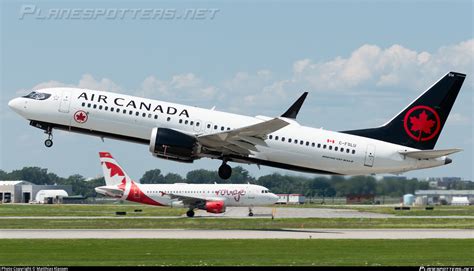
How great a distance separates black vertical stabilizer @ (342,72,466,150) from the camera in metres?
63.9

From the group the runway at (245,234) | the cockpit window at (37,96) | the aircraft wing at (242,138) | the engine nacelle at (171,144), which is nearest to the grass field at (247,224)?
the runway at (245,234)

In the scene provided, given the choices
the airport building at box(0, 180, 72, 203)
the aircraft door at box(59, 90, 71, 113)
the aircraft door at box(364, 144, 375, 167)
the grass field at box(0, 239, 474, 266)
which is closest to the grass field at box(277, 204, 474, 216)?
the aircraft door at box(364, 144, 375, 167)

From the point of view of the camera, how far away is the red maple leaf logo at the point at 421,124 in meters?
64.2

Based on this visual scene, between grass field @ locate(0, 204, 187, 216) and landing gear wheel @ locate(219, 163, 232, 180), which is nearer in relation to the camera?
landing gear wheel @ locate(219, 163, 232, 180)

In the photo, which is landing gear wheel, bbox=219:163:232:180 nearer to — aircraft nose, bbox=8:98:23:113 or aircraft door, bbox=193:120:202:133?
aircraft door, bbox=193:120:202:133

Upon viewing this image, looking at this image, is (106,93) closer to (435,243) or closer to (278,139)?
(278,139)

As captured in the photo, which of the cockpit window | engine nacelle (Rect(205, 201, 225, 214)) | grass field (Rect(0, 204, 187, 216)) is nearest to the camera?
the cockpit window

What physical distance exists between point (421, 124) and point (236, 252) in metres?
23.9

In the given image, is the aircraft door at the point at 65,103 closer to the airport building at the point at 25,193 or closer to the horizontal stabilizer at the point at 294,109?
the horizontal stabilizer at the point at 294,109

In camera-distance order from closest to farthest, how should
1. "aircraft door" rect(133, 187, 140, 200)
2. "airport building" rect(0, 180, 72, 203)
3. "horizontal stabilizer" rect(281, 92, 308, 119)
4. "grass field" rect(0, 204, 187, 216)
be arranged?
"horizontal stabilizer" rect(281, 92, 308, 119) < "aircraft door" rect(133, 187, 140, 200) < "grass field" rect(0, 204, 187, 216) < "airport building" rect(0, 180, 72, 203)

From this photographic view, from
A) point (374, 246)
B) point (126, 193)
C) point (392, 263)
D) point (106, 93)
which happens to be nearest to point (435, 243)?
point (374, 246)

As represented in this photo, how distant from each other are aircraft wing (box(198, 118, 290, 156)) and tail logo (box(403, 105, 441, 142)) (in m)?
11.4

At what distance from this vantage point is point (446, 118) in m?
64.8

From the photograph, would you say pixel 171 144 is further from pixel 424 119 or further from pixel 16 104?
pixel 424 119
